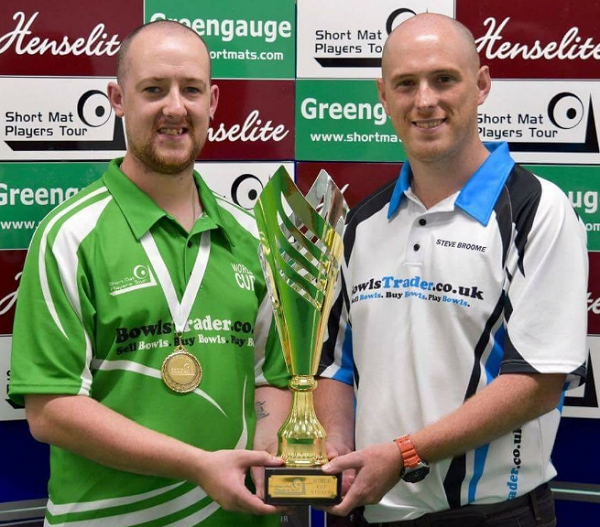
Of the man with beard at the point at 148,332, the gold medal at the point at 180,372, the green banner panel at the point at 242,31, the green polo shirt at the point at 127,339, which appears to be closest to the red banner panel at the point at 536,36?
the green banner panel at the point at 242,31

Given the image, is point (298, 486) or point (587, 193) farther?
point (587, 193)

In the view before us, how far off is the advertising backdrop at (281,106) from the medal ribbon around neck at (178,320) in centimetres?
70

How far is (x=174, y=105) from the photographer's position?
7.10 feet

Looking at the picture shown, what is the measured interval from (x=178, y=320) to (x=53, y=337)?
0.95 ft

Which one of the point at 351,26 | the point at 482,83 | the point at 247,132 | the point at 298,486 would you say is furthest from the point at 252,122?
the point at 298,486

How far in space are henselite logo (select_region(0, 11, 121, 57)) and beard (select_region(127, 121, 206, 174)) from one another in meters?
0.65

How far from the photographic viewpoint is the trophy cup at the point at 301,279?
200 centimetres

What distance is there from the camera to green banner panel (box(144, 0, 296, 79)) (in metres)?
2.76

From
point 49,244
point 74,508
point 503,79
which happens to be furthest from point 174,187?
point 503,79

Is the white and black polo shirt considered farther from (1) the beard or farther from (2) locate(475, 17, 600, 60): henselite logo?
(2) locate(475, 17, 600, 60): henselite logo

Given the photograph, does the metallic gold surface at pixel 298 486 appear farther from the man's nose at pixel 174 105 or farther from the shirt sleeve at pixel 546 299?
the man's nose at pixel 174 105

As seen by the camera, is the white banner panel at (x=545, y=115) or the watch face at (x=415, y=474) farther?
the white banner panel at (x=545, y=115)

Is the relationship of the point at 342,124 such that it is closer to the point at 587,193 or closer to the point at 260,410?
the point at 587,193

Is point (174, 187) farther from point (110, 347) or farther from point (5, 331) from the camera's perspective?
point (5, 331)
